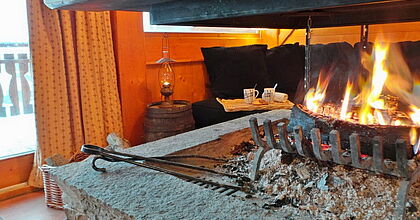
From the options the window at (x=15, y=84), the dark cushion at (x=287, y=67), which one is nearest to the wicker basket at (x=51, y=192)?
the window at (x=15, y=84)

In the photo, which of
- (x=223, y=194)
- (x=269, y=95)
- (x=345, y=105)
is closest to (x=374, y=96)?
(x=345, y=105)

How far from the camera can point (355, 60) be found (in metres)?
2.43

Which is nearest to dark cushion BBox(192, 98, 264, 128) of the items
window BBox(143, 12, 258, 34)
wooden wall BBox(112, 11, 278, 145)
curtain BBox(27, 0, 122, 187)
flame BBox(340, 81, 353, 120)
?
wooden wall BBox(112, 11, 278, 145)

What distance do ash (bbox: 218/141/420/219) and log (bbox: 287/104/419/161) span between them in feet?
0.27

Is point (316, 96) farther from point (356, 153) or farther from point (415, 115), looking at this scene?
point (356, 153)

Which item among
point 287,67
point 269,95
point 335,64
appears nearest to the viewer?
point 335,64

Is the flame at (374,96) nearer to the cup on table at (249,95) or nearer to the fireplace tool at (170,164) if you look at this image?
the fireplace tool at (170,164)

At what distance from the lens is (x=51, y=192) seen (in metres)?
2.11

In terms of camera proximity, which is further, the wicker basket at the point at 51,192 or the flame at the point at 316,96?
the wicker basket at the point at 51,192

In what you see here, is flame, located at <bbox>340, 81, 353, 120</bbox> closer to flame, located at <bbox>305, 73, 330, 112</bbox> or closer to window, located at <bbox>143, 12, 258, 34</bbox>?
flame, located at <bbox>305, 73, 330, 112</bbox>

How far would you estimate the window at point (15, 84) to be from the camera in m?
2.30

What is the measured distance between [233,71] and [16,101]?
1.76 m

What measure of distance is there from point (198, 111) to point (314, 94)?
145 centimetres

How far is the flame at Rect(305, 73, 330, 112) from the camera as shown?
1.49m
